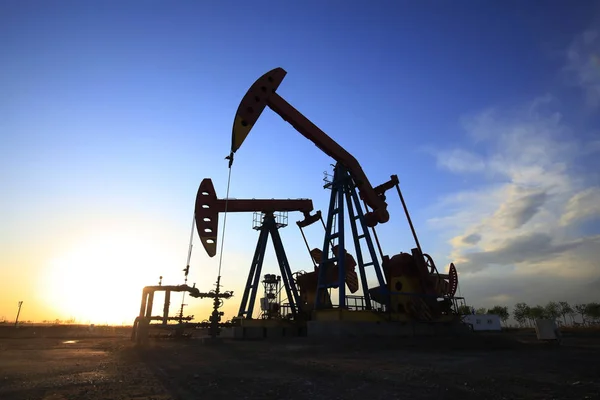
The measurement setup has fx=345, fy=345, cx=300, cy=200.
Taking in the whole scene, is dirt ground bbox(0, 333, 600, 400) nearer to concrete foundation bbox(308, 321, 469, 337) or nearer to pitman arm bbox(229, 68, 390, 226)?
concrete foundation bbox(308, 321, 469, 337)

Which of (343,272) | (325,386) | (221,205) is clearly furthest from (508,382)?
(221,205)

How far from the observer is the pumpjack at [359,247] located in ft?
59.2

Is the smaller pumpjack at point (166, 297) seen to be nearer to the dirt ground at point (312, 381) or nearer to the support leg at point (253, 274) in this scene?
the support leg at point (253, 274)

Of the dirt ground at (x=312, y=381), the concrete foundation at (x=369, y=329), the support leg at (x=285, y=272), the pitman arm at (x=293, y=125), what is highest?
the pitman arm at (x=293, y=125)

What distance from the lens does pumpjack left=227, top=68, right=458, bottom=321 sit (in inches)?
710

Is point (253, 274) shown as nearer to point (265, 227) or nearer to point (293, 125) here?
point (265, 227)

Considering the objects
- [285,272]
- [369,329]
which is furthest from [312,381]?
[285,272]

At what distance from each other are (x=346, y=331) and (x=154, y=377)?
1086 cm

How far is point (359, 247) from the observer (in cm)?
1964

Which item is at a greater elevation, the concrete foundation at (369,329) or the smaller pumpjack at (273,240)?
the smaller pumpjack at (273,240)

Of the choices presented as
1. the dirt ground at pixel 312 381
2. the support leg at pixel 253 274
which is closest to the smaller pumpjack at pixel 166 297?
the support leg at pixel 253 274

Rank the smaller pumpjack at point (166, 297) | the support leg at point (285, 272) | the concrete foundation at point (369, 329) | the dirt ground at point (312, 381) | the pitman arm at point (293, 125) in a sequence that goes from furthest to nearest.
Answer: the support leg at point (285, 272) < the smaller pumpjack at point (166, 297) < the pitman arm at point (293, 125) < the concrete foundation at point (369, 329) < the dirt ground at point (312, 381)

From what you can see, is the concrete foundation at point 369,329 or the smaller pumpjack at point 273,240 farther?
the smaller pumpjack at point 273,240

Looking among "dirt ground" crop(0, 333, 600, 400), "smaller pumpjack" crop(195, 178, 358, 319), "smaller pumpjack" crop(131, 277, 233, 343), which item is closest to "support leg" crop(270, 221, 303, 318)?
"smaller pumpjack" crop(195, 178, 358, 319)
